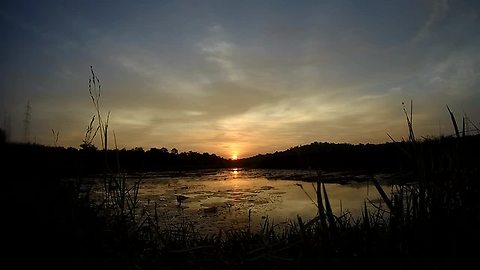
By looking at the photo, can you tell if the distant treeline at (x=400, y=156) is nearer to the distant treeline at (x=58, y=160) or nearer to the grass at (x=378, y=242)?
the grass at (x=378, y=242)

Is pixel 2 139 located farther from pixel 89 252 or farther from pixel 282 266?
pixel 282 266

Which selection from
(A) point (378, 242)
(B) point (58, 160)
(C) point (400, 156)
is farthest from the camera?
(C) point (400, 156)

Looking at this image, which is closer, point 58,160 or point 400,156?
point 58,160

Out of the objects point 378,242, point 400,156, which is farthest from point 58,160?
point 400,156

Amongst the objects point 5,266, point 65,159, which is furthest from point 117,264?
point 65,159

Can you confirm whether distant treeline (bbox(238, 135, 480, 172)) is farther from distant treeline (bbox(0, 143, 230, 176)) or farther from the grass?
distant treeline (bbox(0, 143, 230, 176))

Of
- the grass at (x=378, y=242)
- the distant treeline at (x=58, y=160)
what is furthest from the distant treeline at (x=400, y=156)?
the distant treeline at (x=58, y=160)

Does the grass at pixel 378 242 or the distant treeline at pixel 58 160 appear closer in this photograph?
the grass at pixel 378 242

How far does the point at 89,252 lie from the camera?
3432mm

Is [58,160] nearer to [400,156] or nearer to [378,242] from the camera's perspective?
[378,242]

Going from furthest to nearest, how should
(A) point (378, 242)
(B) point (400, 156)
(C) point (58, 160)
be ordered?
(B) point (400, 156) < (C) point (58, 160) < (A) point (378, 242)

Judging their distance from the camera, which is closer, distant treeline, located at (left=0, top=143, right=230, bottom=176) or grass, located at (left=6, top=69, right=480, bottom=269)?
grass, located at (left=6, top=69, right=480, bottom=269)

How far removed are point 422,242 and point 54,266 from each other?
3.13 meters

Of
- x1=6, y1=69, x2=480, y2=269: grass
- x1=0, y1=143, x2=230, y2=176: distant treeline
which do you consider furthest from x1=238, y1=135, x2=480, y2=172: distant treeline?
x1=0, y1=143, x2=230, y2=176: distant treeline
